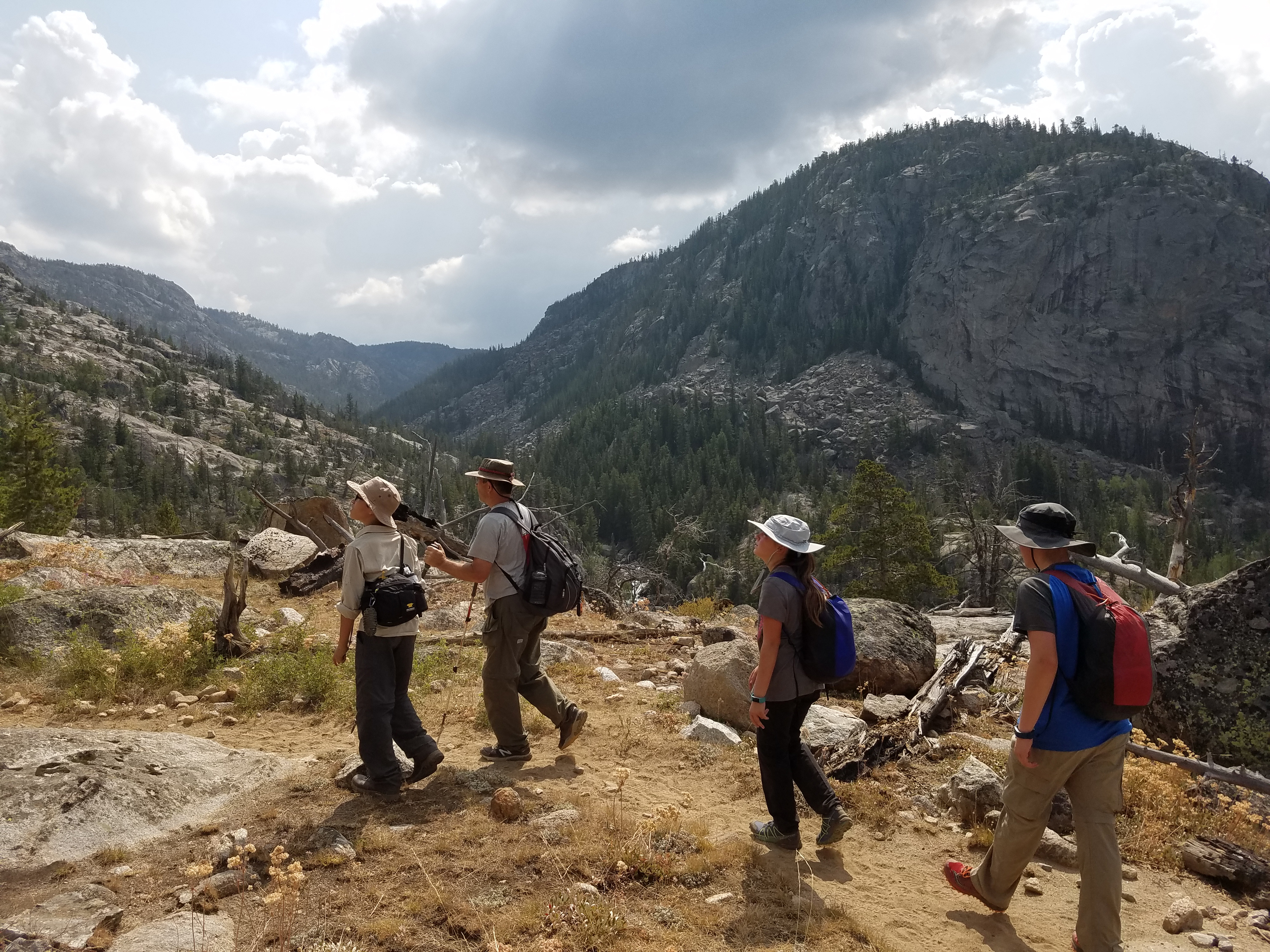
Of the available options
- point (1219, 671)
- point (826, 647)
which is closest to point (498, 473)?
point (826, 647)

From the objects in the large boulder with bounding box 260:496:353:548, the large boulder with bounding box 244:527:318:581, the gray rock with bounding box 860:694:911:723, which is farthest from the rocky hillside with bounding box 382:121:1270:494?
the gray rock with bounding box 860:694:911:723

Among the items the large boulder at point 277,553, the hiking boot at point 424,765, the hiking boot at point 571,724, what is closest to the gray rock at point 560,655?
the hiking boot at point 571,724

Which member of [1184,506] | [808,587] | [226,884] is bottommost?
[226,884]

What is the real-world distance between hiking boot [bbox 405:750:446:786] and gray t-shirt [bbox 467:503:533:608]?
1.13 metres

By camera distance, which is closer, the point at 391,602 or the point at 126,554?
the point at 391,602

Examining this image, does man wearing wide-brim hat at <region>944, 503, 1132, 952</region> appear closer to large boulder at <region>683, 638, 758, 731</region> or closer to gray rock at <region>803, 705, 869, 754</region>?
gray rock at <region>803, 705, 869, 754</region>

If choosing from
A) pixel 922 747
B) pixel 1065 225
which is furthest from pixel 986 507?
pixel 1065 225

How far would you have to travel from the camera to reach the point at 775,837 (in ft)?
14.5

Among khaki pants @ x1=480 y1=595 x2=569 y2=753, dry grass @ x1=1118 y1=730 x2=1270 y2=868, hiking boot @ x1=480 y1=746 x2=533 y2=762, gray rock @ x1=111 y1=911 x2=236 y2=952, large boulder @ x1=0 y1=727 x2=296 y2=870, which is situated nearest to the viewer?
gray rock @ x1=111 y1=911 x2=236 y2=952

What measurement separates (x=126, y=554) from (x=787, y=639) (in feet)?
55.3

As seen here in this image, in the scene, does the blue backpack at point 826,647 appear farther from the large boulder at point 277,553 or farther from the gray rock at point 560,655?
Answer: the large boulder at point 277,553

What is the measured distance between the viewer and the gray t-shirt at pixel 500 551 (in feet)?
17.1

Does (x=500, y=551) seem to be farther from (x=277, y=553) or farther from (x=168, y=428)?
(x=168, y=428)

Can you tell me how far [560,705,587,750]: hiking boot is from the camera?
5980 millimetres
